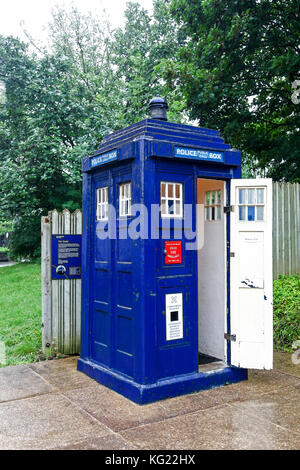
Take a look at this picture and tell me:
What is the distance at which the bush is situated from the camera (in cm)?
688

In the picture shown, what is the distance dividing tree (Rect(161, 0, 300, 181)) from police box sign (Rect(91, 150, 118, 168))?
21.2ft

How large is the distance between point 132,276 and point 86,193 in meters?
1.64

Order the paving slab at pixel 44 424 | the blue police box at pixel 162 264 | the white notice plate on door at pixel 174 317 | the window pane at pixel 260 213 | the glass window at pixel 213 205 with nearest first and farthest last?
1. the paving slab at pixel 44 424
2. the blue police box at pixel 162 264
3. the white notice plate on door at pixel 174 317
4. the window pane at pixel 260 213
5. the glass window at pixel 213 205

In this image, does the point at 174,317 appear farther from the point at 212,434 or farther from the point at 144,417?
the point at 212,434

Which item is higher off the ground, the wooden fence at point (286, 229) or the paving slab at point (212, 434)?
the wooden fence at point (286, 229)

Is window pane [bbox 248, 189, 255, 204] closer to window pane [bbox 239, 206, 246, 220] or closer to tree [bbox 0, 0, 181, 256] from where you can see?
window pane [bbox 239, 206, 246, 220]

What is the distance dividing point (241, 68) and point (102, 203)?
8.31 metres

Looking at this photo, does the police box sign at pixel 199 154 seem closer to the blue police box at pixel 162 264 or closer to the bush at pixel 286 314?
the blue police box at pixel 162 264

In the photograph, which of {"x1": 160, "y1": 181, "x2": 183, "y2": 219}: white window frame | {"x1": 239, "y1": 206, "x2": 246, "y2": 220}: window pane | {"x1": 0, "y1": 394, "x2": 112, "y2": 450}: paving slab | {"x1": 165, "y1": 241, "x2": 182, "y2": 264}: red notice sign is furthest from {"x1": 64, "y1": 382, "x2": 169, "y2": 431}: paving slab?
{"x1": 239, "y1": 206, "x2": 246, "y2": 220}: window pane

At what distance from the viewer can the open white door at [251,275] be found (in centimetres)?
511

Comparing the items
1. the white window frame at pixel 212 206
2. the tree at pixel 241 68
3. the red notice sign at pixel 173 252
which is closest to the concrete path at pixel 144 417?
the red notice sign at pixel 173 252

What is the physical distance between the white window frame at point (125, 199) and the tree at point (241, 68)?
684 centimetres
